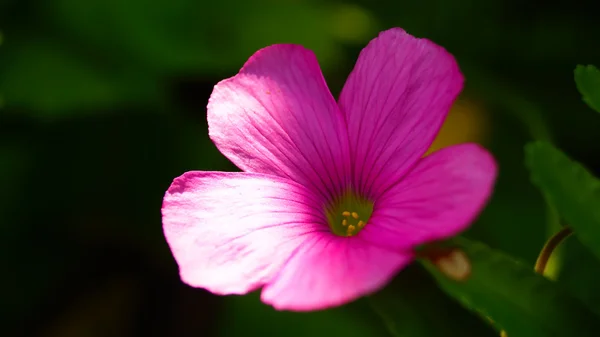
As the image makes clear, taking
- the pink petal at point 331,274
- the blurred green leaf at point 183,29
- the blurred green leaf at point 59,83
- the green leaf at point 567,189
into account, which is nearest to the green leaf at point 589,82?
the green leaf at point 567,189

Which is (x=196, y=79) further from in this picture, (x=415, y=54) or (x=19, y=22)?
(x=415, y=54)

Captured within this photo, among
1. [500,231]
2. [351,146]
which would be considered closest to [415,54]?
[351,146]

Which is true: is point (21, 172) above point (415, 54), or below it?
below

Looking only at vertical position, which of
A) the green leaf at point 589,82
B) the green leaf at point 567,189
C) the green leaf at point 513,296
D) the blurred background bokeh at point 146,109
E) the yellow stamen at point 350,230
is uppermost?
the green leaf at point 589,82

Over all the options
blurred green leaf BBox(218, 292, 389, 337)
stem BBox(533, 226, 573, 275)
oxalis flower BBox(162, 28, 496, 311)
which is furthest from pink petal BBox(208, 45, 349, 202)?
blurred green leaf BBox(218, 292, 389, 337)

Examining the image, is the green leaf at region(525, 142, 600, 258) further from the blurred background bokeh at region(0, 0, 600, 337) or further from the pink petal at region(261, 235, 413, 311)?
the blurred background bokeh at region(0, 0, 600, 337)

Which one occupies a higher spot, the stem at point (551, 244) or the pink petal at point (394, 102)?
the pink petal at point (394, 102)

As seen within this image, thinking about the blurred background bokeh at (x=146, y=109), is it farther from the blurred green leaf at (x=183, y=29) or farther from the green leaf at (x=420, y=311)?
the green leaf at (x=420, y=311)
